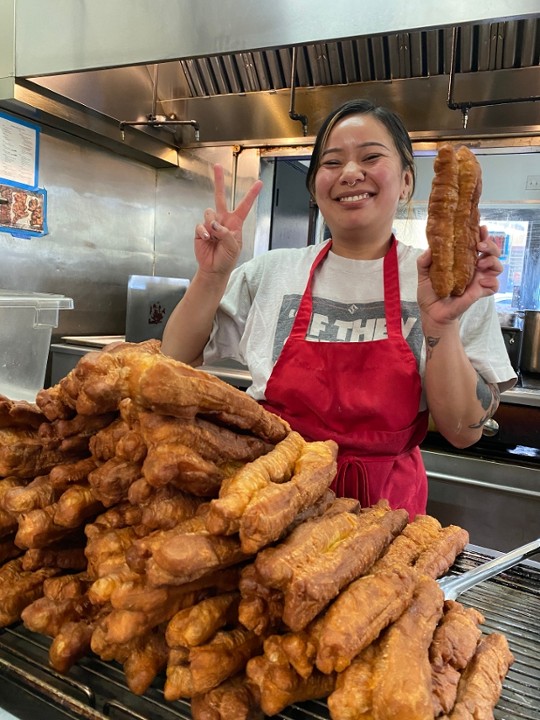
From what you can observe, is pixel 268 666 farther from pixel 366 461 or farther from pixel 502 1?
pixel 502 1

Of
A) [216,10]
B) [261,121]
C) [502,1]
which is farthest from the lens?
[261,121]

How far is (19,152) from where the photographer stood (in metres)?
3.74

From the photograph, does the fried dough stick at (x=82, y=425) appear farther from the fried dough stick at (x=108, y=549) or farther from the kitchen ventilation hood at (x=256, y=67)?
the kitchen ventilation hood at (x=256, y=67)

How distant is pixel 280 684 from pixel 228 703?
0.30ft

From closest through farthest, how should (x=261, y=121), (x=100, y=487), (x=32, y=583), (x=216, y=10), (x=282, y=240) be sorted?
(x=100, y=487)
(x=32, y=583)
(x=216, y=10)
(x=261, y=121)
(x=282, y=240)

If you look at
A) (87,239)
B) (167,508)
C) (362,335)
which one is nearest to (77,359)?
(87,239)

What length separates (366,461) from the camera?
5.80 feet

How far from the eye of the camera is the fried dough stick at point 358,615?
77cm

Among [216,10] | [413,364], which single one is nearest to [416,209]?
[216,10]

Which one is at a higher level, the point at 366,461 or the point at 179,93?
the point at 179,93

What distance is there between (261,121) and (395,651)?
3.80m

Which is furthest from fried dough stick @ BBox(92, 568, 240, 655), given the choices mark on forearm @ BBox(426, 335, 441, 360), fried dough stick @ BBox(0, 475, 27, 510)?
mark on forearm @ BBox(426, 335, 441, 360)

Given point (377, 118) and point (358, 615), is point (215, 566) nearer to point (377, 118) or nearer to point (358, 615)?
point (358, 615)

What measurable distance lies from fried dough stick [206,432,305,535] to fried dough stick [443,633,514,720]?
395mm
